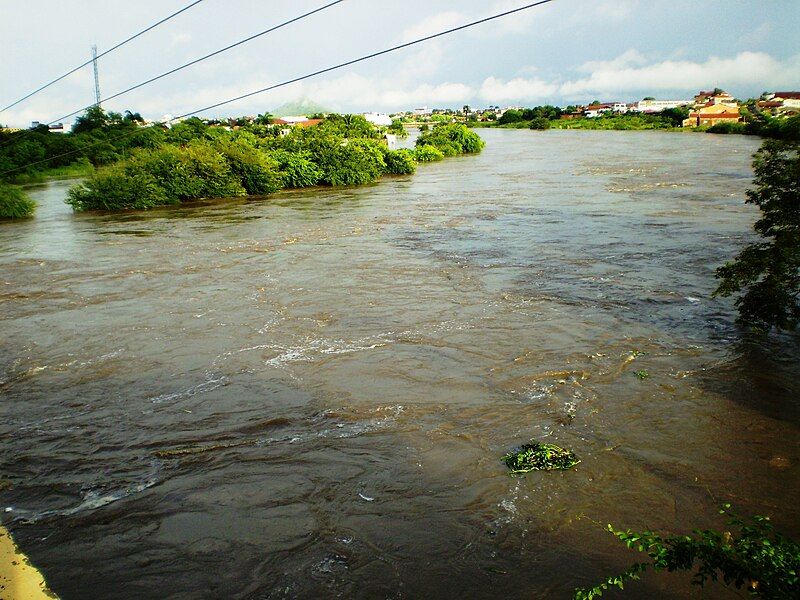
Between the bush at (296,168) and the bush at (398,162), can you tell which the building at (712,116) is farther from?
the bush at (296,168)

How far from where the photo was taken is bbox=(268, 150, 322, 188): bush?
35.1 metres

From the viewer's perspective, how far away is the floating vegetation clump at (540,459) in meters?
6.97

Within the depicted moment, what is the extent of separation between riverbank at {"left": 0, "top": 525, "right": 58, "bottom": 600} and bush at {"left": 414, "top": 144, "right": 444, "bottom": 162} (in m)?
47.7

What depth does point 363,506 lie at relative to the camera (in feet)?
21.2

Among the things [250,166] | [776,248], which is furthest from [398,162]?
[776,248]

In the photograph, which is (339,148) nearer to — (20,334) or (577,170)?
(577,170)

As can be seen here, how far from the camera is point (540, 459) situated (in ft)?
23.3

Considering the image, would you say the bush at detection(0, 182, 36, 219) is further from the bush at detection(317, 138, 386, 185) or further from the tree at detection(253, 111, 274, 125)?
the tree at detection(253, 111, 274, 125)

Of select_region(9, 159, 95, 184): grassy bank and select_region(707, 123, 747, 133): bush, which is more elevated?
select_region(9, 159, 95, 184): grassy bank

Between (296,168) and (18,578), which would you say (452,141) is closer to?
(296,168)

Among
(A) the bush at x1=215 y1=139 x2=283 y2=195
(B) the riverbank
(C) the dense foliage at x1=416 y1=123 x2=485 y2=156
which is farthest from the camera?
(C) the dense foliage at x1=416 y1=123 x2=485 y2=156

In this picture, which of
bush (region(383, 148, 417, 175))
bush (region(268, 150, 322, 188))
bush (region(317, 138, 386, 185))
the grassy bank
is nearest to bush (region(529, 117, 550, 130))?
bush (region(383, 148, 417, 175))

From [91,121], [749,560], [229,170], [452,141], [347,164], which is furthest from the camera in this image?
[91,121]

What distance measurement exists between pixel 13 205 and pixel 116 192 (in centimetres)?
455
